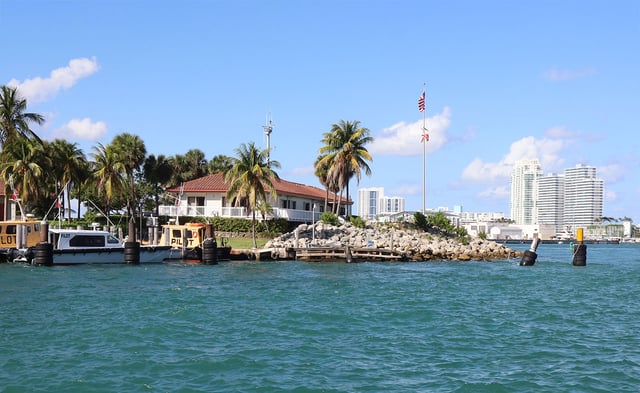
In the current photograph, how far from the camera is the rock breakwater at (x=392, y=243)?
5597 cm

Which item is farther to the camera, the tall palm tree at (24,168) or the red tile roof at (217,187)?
the red tile roof at (217,187)

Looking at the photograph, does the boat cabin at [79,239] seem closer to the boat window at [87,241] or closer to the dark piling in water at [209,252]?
the boat window at [87,241]

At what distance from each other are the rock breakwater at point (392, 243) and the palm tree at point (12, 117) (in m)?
25.3

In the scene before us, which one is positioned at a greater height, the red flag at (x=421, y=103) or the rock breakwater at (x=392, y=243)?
the red flag at (x=421, y=103)

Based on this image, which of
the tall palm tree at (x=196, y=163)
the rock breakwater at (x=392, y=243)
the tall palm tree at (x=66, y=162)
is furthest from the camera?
the tall palm tree at (x=196, y=163)

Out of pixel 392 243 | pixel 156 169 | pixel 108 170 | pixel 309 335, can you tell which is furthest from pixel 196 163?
pixel 309 335

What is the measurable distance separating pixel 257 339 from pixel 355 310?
22.3 feet

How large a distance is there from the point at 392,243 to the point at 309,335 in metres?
35.2

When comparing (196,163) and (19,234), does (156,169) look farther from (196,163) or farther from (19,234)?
(19,234)

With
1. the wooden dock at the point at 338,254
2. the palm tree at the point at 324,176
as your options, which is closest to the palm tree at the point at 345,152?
the palm tree at the point at 324,176

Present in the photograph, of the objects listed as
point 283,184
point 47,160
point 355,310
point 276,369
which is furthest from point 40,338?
point 283,184

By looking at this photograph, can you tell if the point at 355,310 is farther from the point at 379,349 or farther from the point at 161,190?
the point at 161,190

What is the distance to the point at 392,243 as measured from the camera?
55312 mm

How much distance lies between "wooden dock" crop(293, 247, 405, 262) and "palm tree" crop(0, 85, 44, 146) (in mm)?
28229
